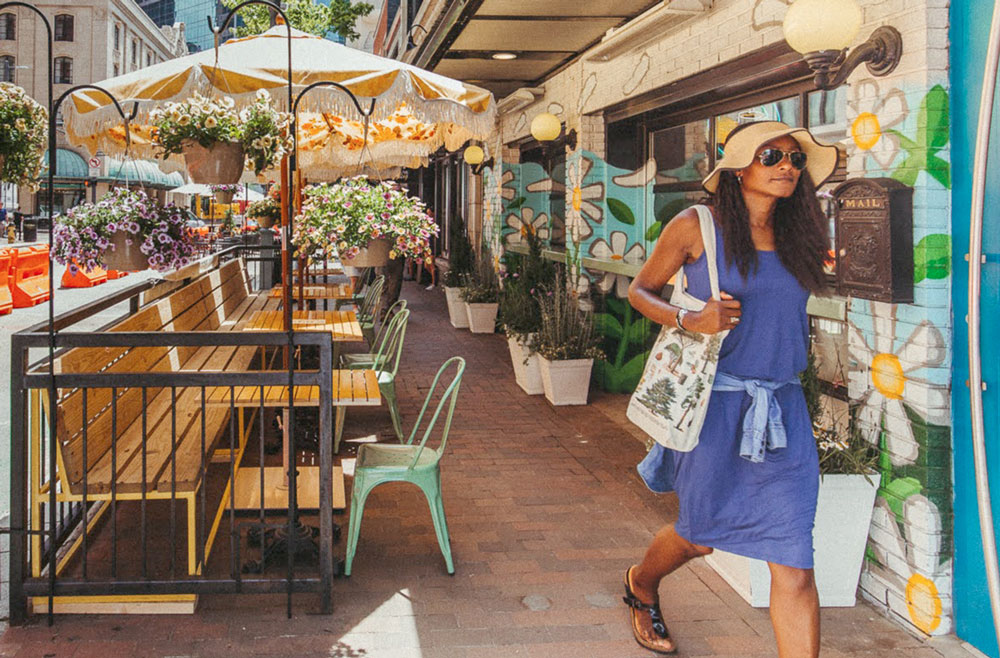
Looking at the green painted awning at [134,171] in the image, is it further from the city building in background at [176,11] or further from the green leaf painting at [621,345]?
the city building in background at [176,11]

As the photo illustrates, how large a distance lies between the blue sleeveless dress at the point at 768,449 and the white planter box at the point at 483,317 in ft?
30.2

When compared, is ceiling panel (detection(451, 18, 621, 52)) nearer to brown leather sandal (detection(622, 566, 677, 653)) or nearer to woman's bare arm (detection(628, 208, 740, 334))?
woman's bare arm (detection(628, 208, 740, 334))

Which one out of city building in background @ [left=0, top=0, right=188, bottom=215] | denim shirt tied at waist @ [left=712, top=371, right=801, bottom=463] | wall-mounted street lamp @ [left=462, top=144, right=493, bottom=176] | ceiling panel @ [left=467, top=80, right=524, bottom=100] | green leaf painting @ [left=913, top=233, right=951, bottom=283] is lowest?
denim shirt tied at waist @ [left=712, top=371, right=801, bottom=463]

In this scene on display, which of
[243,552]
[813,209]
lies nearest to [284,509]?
[243,552]

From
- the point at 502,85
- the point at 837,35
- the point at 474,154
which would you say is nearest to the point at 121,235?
the point at 837,35

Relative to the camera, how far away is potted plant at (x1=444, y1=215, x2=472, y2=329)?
1288 cm

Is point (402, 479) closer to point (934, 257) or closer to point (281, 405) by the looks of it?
point (281, 405)

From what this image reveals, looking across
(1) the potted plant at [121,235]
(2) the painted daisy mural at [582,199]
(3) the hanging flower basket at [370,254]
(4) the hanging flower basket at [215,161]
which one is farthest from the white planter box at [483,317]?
(4) the hanging flower basket at [215,161]

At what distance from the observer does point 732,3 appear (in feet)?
17.6

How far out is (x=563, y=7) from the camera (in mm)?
6816

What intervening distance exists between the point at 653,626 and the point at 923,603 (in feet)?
3.38

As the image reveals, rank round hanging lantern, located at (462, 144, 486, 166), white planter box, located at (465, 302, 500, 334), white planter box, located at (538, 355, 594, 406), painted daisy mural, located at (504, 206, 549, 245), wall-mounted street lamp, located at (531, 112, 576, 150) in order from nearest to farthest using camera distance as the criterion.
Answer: white planter box, located at (538, 355, 594, 406) → wall-mounted street lamp, located at (531, 112, 576, 150) → painted daisy mural, located at (504, 206, 549, 245) → white planter box, located at (465, 302, 500, 334) → round hanging lantern, located at (462, 144, 486, 166)

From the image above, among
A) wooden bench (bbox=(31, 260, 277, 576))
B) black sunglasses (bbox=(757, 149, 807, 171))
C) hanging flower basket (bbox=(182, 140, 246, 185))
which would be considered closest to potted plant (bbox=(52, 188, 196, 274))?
wooden bench (bbox=(31, 260, 277, 576))

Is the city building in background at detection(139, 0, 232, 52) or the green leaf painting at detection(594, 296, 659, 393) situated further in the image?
the city building in background at detection(139, 0, 232, 52)
